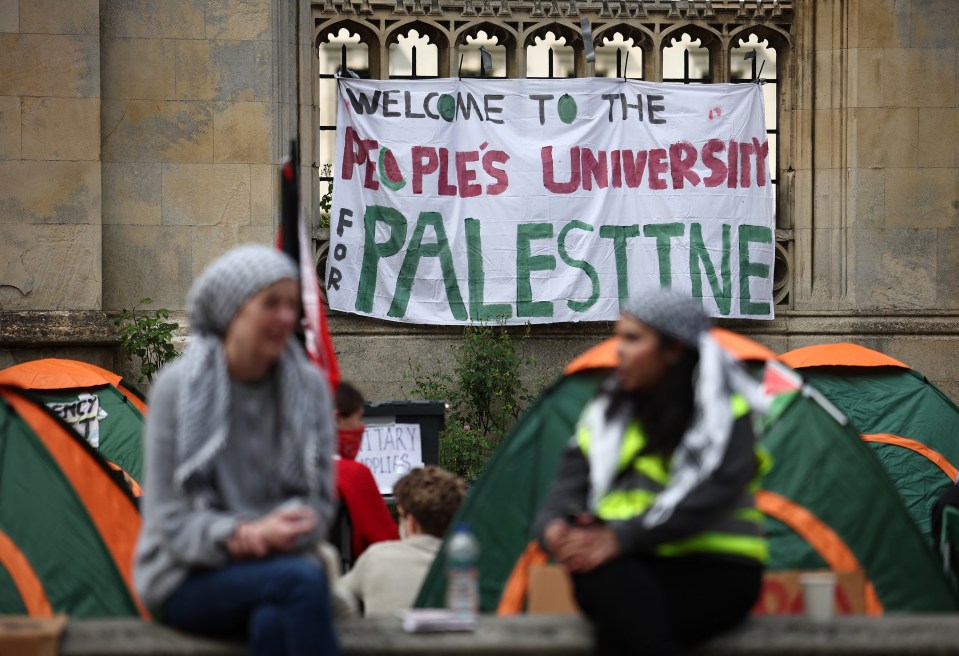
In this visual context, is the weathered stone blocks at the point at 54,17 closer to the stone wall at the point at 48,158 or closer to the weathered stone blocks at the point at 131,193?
the stone wall at the point at 48,158

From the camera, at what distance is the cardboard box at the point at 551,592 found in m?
4.74

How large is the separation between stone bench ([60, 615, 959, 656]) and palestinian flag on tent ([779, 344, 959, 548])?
4811mm

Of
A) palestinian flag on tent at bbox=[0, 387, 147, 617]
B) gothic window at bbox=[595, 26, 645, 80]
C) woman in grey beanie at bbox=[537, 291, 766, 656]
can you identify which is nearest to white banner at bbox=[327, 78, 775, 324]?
gothic window at bbox=[595, 26, 645, 80]

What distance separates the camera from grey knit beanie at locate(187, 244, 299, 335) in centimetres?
373

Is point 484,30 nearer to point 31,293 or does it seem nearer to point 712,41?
point 712,41

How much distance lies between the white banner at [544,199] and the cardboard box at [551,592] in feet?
25.3

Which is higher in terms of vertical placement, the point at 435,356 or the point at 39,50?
the point at 39,50

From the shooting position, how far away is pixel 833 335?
41.8ft

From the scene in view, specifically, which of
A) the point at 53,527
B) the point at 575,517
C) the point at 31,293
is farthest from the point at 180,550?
the point at 31,293

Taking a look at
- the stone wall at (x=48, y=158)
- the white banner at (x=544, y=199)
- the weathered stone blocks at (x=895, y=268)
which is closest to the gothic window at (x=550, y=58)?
the white banner at (x=544, y=199)

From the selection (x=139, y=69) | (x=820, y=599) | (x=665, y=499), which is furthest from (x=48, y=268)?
(x=665, y=499)

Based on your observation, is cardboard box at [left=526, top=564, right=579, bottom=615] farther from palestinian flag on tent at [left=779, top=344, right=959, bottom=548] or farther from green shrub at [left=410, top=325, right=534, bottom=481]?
green shrub at [left=410, top=325, right=534, bottom=481]

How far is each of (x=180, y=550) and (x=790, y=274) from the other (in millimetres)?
9922

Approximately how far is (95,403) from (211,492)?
5968 millimetres
